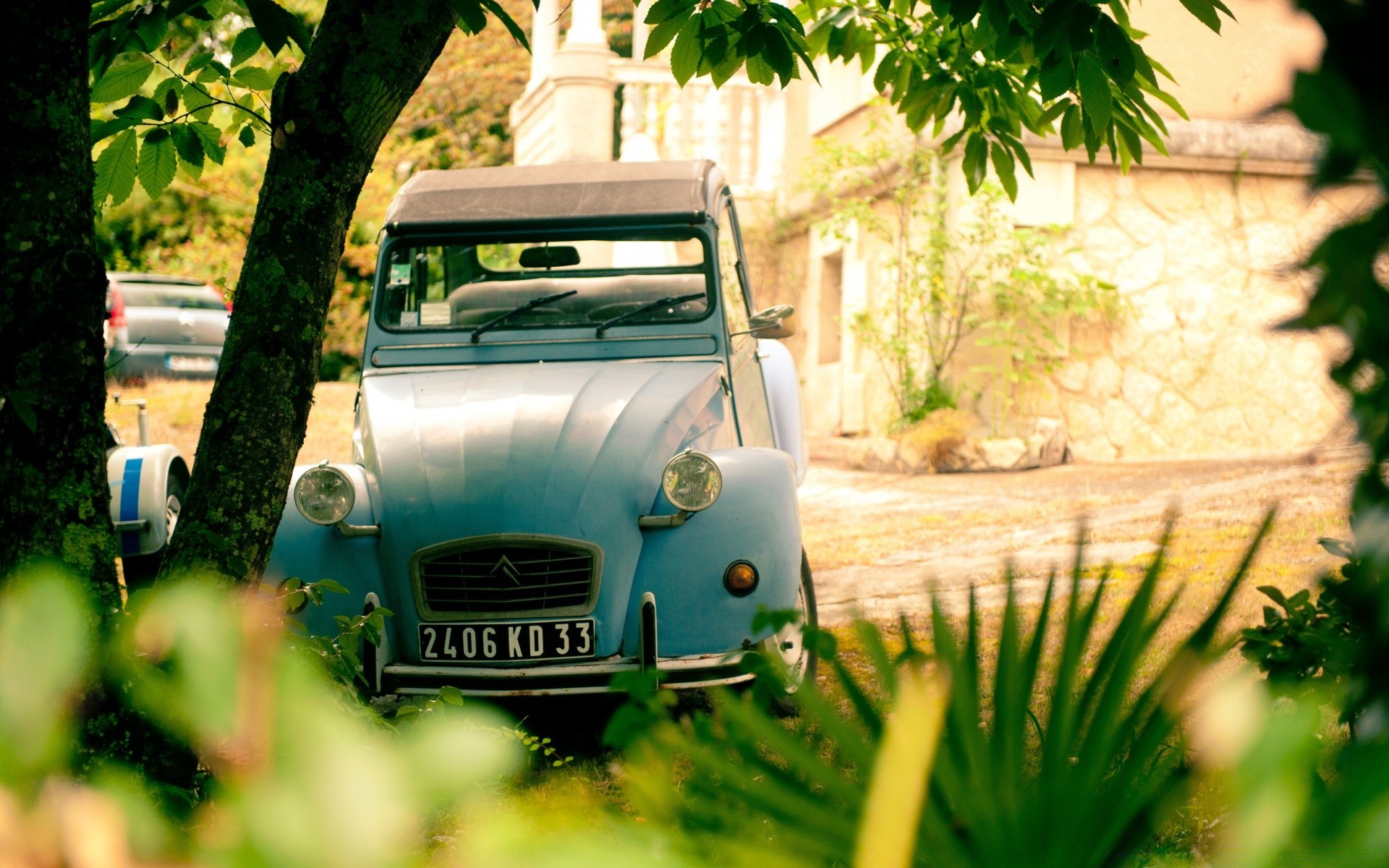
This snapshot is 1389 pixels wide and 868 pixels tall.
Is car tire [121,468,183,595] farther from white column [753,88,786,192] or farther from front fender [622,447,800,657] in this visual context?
white column [753,88,786,192]

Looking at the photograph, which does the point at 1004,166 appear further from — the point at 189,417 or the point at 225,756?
the point at 189,417

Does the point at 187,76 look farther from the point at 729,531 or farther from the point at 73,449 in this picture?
the point at 729,531

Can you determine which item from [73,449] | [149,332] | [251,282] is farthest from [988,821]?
[149,332]

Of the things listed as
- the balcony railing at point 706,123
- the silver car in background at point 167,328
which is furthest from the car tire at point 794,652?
the silver car in background at point 167,328

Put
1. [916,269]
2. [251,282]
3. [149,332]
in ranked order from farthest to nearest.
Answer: [149,332] < [916,269] < [251,282]

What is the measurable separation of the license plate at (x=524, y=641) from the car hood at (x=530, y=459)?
7 centimetres

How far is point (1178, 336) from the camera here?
9.72m

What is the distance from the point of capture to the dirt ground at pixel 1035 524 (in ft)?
17.3

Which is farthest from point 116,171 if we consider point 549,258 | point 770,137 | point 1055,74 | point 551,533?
point 770,137

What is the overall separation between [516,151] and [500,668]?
447 inches

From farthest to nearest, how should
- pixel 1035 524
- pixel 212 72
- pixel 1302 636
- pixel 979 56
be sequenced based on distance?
pixel 1035 524 < pixel 979 56 < pixel 212 72 < pixel 1302 636

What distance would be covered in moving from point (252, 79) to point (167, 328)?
38.2 ft

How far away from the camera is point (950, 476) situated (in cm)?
907

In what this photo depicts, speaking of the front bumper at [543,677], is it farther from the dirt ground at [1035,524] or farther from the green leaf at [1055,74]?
the green leaf at [1055,74]
